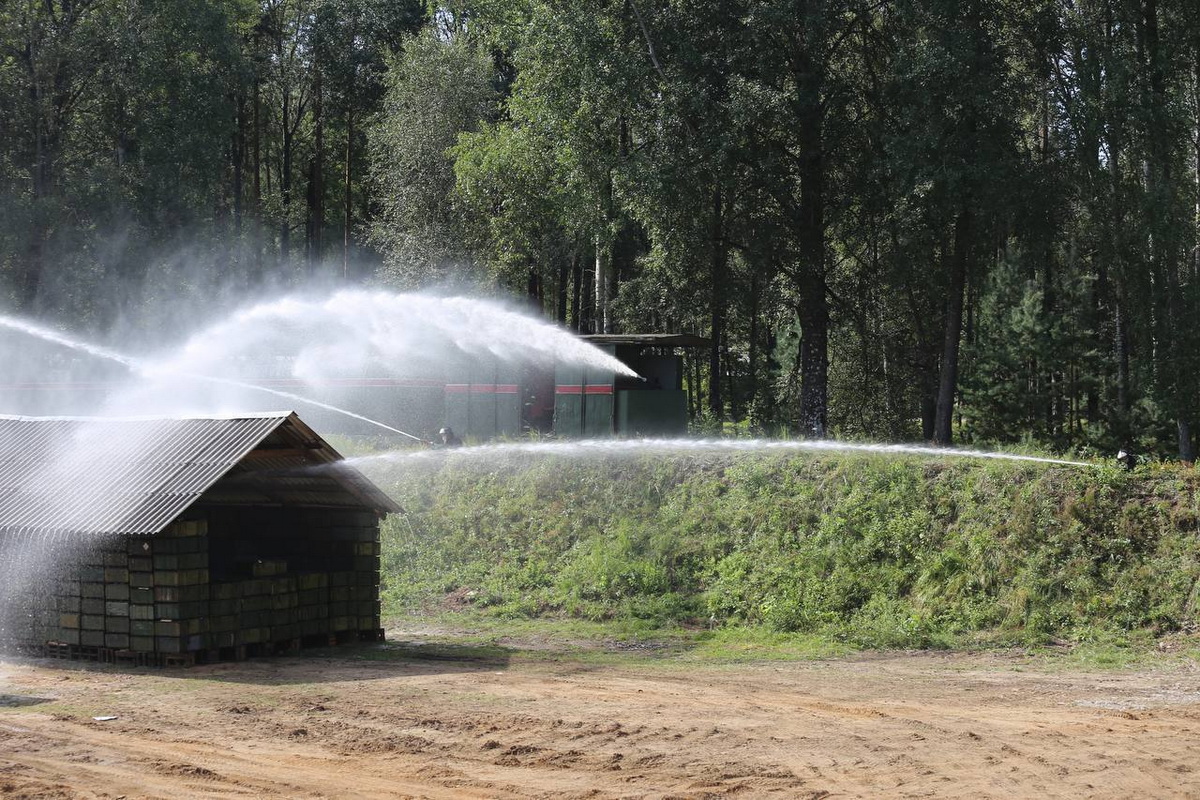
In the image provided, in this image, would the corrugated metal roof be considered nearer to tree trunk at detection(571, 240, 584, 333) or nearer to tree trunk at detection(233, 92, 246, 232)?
tree trunk at detection(571, 240, 584, 333)

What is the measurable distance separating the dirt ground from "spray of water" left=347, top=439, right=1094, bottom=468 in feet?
26.3

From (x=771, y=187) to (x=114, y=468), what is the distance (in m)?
19.3

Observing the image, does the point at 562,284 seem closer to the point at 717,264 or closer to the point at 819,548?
the point at 717,264

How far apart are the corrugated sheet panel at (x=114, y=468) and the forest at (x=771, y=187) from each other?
16.0 metres

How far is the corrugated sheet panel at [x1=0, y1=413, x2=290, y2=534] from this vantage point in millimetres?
18109

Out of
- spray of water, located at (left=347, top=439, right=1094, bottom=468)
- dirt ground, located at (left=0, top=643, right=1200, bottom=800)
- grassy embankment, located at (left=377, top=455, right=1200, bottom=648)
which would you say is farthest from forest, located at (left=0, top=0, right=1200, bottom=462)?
dirt ground, located at (left=0, top=643, right=1200, bottom=800)

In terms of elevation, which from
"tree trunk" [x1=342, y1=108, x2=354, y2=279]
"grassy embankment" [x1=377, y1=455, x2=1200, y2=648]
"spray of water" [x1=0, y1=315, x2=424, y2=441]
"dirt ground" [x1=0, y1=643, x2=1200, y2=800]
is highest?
"tree trunk" [x1=342, y1=108, x2=354, y2=279]

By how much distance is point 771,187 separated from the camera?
107 ft

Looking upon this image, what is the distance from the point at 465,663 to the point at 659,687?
382cm

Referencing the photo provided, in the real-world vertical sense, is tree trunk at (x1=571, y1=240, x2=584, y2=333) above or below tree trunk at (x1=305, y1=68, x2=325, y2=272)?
below

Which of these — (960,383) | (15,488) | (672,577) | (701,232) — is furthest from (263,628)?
(960,383)

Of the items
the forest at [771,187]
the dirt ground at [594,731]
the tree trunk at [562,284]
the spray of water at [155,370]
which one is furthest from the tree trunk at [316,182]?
the dirt ground at [594,731]

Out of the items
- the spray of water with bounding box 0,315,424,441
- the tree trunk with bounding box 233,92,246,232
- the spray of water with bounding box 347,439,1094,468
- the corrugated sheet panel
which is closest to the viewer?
the corrugated sheet panel

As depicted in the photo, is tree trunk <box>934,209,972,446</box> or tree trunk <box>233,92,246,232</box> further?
tree trunk <box>233,92,246,232</box>
